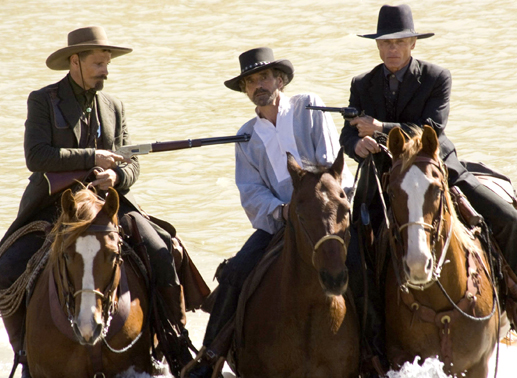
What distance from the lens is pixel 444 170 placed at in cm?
499

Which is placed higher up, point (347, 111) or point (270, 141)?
point (347, 111)

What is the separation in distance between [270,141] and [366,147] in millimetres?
733

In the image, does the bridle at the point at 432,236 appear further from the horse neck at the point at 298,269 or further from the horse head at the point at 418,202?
the horse neck at the point at 298,269

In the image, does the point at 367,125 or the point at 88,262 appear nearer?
the point at 88,262

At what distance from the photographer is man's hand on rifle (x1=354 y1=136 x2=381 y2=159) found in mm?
5496

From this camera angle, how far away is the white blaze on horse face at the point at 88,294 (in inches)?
189

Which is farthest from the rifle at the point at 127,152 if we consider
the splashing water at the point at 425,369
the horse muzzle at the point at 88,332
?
the splashing water at the point at 425,369

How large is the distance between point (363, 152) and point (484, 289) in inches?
45.5

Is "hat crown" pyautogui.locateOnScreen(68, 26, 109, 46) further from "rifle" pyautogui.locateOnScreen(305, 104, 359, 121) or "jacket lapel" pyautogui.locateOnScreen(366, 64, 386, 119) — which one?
"jacket lapel" pyautogui.locateOnScreen(366, 64, 386, 119)

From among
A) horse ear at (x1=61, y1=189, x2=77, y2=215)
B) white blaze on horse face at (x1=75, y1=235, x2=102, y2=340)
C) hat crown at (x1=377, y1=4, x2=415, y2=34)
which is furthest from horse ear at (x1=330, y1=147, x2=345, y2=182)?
horse ear at (x1=61, y1=189, x2=77, y2=215)

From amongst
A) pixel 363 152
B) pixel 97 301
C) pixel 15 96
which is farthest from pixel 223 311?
pixel 15 96

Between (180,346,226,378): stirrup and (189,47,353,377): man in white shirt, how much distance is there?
0.38 meters

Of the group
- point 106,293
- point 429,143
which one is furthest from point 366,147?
point 106,293

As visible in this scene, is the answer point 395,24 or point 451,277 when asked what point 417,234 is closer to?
point 451,277
